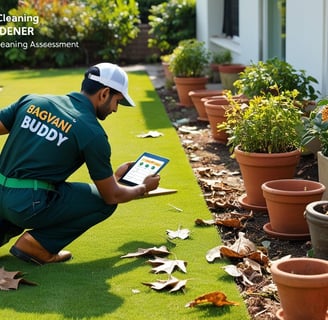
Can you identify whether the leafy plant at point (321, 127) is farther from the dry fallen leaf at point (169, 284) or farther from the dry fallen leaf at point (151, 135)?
the dry fallen leaf at point (151, 135)

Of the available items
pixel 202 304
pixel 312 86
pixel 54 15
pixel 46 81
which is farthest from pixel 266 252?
pixel 54 15

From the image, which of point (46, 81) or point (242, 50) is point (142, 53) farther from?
point (242, 50)

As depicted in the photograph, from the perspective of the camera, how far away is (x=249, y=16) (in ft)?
41.7

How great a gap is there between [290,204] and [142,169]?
1.12 metres

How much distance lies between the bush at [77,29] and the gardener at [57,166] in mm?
13618

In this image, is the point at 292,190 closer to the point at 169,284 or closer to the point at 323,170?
the point at 323,170

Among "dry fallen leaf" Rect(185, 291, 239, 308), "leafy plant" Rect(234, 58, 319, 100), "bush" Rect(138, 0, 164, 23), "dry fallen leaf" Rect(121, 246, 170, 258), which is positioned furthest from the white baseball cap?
"bush" Rect(138, 0, 164, 23)

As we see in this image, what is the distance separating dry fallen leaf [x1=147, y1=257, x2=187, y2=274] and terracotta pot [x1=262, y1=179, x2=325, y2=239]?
0.89m

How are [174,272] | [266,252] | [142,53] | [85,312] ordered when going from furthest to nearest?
[142,53] < [266,252] < [174,272] < [85,312]

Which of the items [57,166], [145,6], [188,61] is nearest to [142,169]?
[57,166]

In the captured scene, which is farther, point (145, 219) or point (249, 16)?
point (249, 16)

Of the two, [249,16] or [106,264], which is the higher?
[249,16]

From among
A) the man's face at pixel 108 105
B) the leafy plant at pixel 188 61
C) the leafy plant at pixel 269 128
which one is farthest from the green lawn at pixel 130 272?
the leafy plant at pixel 188 61

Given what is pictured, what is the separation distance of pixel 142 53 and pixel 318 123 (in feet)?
48.9
